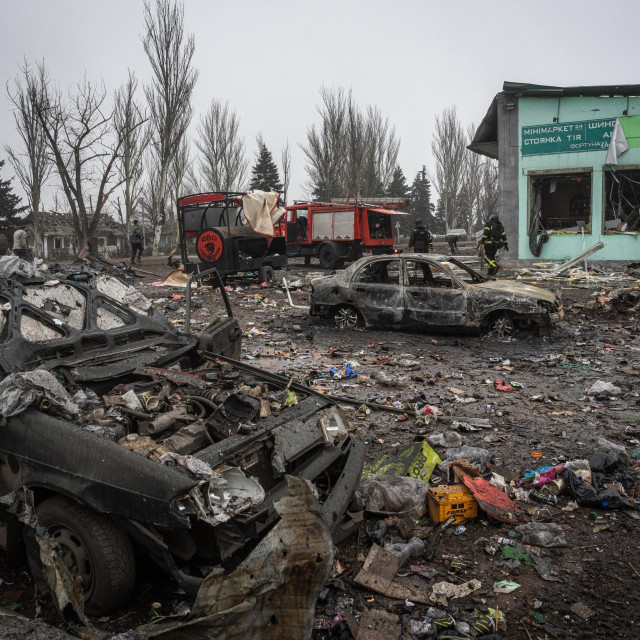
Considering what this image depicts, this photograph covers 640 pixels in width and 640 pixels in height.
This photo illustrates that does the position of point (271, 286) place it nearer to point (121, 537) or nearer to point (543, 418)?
point (543, 418)

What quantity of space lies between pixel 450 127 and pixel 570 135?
29.8m

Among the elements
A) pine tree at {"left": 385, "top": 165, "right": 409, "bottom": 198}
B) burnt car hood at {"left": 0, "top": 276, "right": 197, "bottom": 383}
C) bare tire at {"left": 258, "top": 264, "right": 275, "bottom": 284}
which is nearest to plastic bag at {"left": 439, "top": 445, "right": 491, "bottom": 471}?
burnt car hood at {"left": 0, "top": 276, "right": 197, "bottom": 383}

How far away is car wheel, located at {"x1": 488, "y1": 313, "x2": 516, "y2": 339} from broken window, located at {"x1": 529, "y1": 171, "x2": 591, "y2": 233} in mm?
10039

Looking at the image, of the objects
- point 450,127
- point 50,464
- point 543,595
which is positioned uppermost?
point 450,127

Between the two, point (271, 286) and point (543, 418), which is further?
point (271, 286)

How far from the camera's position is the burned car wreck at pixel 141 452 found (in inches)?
103

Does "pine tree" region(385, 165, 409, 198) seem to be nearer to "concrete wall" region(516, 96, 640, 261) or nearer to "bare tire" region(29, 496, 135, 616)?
"concrete wall" region(516, 96, 640, 261)

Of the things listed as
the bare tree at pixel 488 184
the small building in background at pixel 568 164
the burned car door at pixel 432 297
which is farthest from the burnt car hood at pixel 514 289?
the bare tree at pixel 488 184

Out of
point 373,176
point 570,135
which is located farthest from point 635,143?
point 373,176

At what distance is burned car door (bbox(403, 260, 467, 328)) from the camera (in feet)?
28.9

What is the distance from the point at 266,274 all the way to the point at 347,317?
18.1ft

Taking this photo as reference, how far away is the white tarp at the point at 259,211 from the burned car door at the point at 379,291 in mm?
5252

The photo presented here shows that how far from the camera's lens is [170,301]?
13.3 m

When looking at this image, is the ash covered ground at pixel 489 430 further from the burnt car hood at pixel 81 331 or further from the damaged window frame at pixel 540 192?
the damaged window frame at pixel 540 192
